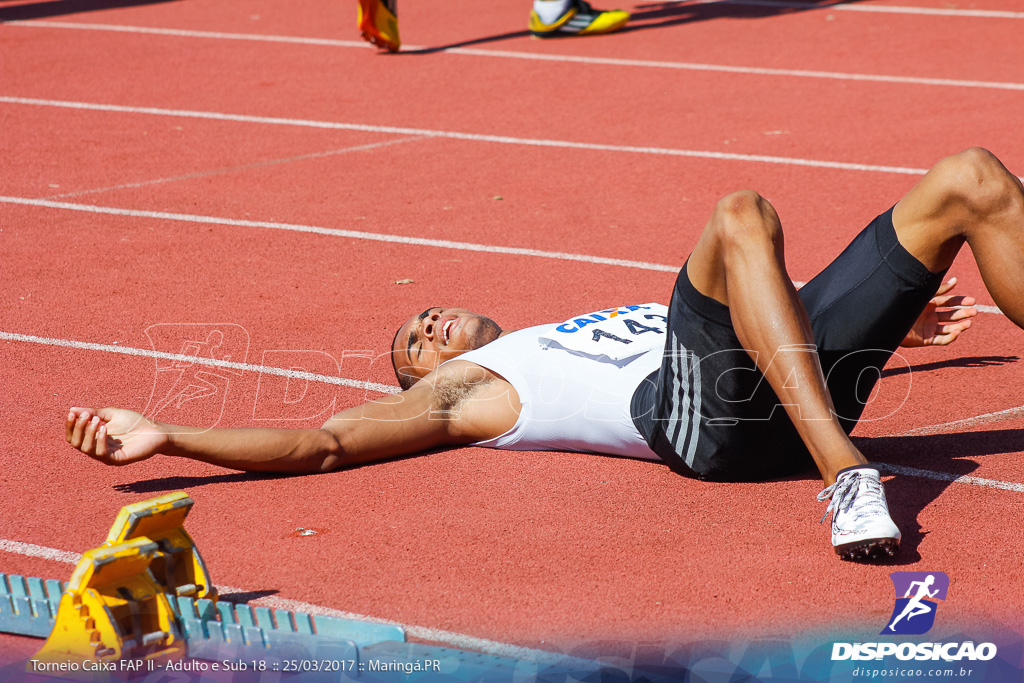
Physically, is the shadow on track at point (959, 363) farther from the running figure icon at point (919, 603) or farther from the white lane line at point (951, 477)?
the running figure icon at point (919, 603)

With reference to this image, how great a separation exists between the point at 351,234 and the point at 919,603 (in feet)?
14.1

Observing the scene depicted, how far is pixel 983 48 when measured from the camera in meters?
11.2

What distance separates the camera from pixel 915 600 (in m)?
2.95

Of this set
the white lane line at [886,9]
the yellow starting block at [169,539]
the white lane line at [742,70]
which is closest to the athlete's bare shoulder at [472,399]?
the yellow starting block at [169,539]

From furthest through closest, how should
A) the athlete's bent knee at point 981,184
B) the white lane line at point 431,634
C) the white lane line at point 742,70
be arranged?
the white lane line at point 742,70 < the athlete's bent knee at point 981,184 < the white lane line at point 431,634

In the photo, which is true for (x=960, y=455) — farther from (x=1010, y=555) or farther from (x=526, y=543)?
→ (x=526, y=543)

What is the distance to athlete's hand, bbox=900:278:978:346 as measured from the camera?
161 inches

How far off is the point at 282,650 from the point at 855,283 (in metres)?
1.96

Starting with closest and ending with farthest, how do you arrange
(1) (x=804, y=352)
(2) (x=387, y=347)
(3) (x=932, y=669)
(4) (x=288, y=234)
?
(3) (x=932, y=669)
(1) (x=804, y=352)
(2) (x=387, y=347)
(4) (x=288, y=234)

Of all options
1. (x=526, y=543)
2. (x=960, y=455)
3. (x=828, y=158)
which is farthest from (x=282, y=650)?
(x=828, y=158)

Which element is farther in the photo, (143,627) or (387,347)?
(387,347)

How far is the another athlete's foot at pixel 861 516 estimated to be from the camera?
302 cm

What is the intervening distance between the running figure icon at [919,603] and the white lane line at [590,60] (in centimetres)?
767

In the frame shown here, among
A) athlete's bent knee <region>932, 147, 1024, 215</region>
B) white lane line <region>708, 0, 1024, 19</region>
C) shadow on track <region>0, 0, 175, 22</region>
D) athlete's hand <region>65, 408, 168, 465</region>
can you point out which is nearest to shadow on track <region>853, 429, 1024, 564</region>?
athlete's bent knee <region>932, 147, 1024, 215</region>
